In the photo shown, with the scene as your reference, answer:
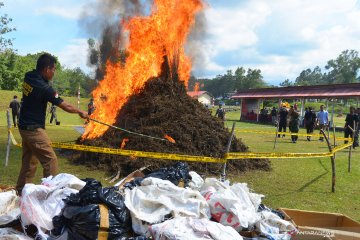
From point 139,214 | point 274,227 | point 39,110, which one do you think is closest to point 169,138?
point 39,110

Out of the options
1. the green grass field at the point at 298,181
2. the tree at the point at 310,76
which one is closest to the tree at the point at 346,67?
the tree at the point at 310,76

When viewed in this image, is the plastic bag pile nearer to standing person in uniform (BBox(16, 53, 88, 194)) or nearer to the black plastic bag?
the black plastic bag

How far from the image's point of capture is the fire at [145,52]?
39.8ft

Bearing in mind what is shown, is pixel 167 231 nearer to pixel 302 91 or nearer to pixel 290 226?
pixel 290 226

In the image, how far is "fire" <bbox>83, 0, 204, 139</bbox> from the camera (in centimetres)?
1213

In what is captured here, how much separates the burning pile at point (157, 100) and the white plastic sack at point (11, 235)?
5.66 metres

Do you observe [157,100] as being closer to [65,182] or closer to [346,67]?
[65,182]

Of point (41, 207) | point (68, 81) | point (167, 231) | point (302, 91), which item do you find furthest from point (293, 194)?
point (68, 81)

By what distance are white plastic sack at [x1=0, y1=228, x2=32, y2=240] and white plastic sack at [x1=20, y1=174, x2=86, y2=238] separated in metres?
0.12

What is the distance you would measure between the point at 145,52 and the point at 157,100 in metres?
1.91

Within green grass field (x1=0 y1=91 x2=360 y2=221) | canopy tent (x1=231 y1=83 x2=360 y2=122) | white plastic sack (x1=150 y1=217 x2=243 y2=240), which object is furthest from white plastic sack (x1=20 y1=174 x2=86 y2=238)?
canopy tent (x1=231 y1=83 x2=360 y2=122)

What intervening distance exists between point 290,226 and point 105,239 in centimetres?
216

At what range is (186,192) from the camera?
4.06 metres

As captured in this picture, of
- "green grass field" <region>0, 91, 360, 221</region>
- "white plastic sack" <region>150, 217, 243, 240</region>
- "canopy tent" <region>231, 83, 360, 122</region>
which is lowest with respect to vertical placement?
"green grass field" <region>0, 91, 360, 221</region>
